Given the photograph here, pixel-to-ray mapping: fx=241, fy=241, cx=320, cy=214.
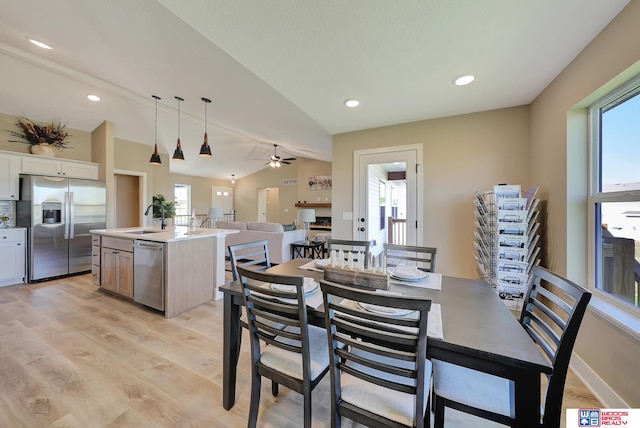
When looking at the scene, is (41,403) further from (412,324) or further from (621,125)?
(621,125)

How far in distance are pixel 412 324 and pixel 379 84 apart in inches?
87.6

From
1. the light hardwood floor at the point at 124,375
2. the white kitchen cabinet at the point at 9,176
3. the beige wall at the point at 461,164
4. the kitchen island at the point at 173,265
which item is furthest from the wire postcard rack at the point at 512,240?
the white kitchen cabinet at the point at 9,176

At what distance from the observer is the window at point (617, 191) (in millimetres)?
1517

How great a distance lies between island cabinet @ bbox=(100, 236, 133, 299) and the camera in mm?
3066

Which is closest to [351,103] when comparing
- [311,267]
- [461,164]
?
[461,164]

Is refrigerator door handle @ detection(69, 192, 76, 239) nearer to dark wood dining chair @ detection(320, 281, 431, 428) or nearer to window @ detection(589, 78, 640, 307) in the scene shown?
A: dark wood dining chair @ detection(320, 281, 431, 428)

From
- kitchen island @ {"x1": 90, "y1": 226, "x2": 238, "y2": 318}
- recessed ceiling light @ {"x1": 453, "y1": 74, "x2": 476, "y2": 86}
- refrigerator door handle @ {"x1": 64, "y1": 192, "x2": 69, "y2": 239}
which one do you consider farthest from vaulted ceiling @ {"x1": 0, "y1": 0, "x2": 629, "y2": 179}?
kitchen island @ {"x1": 90, "y1": 226, "x2": 238, "y2": 318}

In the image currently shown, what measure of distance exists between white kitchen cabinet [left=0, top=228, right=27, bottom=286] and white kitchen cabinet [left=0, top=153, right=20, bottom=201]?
0.55 metres

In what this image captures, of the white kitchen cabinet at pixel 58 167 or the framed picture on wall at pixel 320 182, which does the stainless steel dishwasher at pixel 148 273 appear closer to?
the white kitchen cabinet at pixel 58 167

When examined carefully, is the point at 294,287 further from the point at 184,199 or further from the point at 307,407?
the point at 184,199

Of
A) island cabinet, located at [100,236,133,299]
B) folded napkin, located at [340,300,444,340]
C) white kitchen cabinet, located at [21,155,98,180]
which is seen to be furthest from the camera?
white kitchen cabinet, located at [21,155,98,180]

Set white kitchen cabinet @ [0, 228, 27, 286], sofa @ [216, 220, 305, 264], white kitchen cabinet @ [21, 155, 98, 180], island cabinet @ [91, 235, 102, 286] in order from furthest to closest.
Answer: sofa @ [216, 220, 305, 264] < white kitchen cabinet @ [21, 155, 98, 180] < white kitchen cabinet @ [0, 228, 27, 286] < island cabinet @ [91, 235, 102, 286]

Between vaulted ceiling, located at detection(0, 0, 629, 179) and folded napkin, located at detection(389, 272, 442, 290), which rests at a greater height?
vaulted ceiling, located at detection(0, 0, 629, 179)

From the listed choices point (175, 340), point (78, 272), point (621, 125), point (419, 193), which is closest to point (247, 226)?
point (78, 272)
